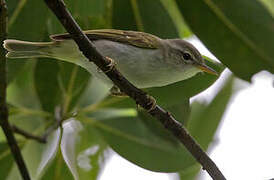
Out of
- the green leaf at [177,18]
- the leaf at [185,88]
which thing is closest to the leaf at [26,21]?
the leaf at [185,88]

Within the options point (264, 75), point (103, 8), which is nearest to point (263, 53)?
point (264, 75)

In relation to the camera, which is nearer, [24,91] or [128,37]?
[128,37]

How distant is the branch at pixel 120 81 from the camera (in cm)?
196

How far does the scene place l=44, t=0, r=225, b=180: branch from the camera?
6.43 ft

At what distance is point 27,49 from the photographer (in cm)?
296

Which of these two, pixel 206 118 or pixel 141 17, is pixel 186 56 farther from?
pixel 206 118

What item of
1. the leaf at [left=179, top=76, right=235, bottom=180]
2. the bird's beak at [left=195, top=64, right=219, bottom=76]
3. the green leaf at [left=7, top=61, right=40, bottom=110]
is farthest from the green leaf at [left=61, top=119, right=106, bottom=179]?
the bird's beak at [left=195, top=64, right=219, bottom=76]

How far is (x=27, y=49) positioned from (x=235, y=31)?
1264mm

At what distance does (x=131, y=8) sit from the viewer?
332cm

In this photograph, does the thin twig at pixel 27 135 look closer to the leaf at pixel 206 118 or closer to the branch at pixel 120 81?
the leaf at pixel 206 118

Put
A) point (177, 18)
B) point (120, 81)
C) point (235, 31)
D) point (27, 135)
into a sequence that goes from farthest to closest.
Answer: point (177, 18)
point (235, 31)
point (27, 135)
point (120, 81)

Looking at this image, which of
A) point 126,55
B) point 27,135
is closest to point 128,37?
point 126,55

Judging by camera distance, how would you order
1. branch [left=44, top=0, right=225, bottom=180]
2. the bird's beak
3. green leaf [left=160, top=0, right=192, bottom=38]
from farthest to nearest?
→ green leaf [left=160, top=0, right=192, bottom=38] → the bird's beak → branch [left=44, top=0, right=225, bottom=180]

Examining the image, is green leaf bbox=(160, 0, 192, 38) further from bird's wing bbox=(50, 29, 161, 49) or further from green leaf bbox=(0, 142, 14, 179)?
green leaf bbox=(0, 142, 14, 179)
